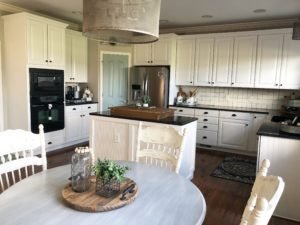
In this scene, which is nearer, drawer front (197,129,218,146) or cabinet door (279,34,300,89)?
cabinet door (279,34,300,89)

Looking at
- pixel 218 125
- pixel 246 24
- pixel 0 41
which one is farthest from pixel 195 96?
pixel 0 41

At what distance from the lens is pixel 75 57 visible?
5387mm

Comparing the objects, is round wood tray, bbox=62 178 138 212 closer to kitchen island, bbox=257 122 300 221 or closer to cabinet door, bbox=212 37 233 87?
kitchen island, bbox=257 122 300 221

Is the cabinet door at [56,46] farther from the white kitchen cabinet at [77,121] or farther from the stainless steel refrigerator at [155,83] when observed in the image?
the stainless steel refrigerator at [155,83]

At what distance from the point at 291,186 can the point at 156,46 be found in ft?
12.7

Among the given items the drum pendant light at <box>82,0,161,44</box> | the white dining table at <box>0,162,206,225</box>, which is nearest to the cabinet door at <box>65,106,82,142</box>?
the white dining table at <box>0,162,206,225</box>

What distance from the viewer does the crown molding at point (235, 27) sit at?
4645mm

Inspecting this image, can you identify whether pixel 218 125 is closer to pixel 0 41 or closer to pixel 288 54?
pixel 288 54

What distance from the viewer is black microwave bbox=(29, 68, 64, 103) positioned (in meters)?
4.17

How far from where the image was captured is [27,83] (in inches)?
161

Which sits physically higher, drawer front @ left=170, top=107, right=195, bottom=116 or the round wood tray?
drawer front @ left=170, top=107, right=195, bottom=116

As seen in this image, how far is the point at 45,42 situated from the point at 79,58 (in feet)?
4.00

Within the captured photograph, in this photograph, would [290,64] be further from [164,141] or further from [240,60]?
[164,141]

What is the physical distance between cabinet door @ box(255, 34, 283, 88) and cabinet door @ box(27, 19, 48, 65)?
3918 mm
